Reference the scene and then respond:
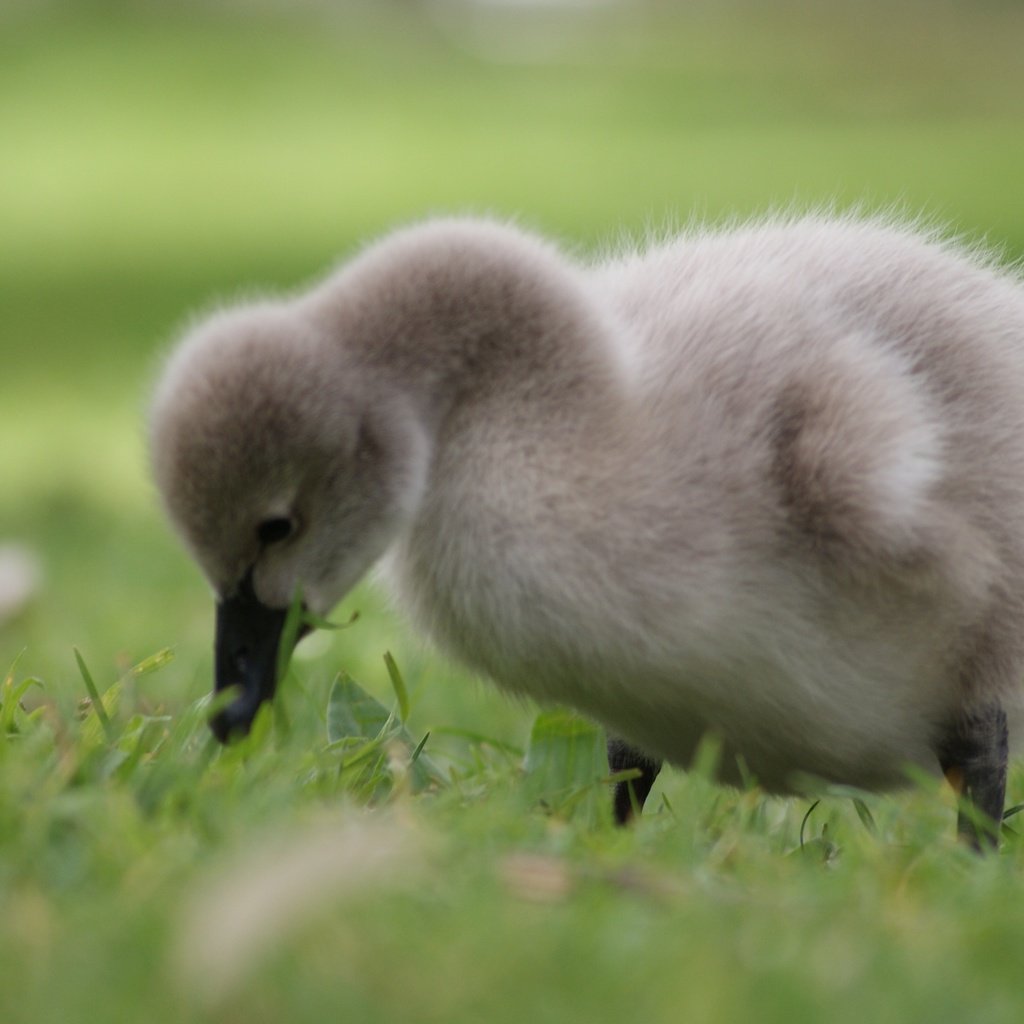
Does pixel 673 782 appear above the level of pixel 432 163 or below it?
above

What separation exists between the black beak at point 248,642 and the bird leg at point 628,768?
77 cm

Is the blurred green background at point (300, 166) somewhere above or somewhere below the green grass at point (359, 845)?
below

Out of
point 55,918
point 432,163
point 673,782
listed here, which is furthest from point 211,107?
point 55,918

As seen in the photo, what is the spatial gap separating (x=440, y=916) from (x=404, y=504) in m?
1.04

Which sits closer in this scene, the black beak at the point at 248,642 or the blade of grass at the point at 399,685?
the black beak at the point at 248,642

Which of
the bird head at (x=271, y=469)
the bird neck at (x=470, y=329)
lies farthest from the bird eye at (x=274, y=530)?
the bird neck at (x=470, y=329)

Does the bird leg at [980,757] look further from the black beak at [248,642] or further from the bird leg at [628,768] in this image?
the black beak at [248,642]

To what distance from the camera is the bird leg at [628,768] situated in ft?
11.7

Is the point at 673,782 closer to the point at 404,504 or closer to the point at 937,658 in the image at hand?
the point at 937,658

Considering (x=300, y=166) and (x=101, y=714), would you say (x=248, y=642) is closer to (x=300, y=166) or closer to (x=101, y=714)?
(x=101, y=714)

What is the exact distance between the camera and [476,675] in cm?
329

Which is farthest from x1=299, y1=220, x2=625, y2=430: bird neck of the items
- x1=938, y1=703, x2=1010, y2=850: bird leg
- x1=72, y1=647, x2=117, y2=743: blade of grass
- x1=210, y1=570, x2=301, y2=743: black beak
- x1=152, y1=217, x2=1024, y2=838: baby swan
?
x1=938, y1=703, x2=1010, y2=850: bird leg

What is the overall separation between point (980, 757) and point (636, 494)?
84 centimetres

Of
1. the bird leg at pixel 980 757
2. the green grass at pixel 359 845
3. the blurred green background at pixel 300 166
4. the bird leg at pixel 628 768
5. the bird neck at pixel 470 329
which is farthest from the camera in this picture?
the blurred green background at pixel 300 166
